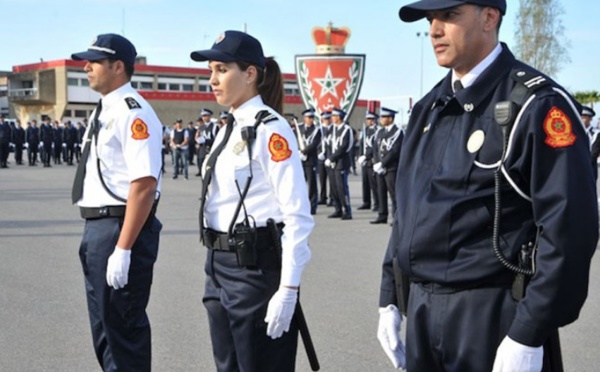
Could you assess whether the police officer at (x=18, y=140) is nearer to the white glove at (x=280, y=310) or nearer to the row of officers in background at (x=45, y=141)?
the row of officers in background at (x=45, y=141)

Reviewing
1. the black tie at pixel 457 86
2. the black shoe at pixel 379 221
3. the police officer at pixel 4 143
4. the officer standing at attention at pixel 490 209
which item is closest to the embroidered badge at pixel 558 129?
the officer standing at attention at pixel 490 209

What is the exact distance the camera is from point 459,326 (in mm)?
2275

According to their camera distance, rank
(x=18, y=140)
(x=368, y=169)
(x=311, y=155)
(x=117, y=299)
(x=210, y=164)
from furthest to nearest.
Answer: (x=18, y=140)
(x=311, y=155)
(x=368, y=169)
(x=117, y=299)
(x=210, y=164)

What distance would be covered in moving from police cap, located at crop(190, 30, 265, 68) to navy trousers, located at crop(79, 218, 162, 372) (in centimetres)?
98

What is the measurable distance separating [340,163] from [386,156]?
125 centimetres

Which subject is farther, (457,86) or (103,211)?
(103,211)

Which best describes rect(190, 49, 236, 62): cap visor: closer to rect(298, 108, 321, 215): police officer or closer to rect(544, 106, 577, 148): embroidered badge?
rect(544, 106, 577, 148): embroidered badge

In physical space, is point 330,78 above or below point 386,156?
above

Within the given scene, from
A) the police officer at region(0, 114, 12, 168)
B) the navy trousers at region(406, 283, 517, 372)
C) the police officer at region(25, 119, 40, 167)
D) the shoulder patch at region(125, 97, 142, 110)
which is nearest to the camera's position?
the navy trousers at region(406, 283, 517, 372)

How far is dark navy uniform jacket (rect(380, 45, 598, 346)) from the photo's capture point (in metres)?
2.03

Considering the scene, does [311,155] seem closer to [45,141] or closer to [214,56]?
[214,56]

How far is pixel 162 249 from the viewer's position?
887 centimetres

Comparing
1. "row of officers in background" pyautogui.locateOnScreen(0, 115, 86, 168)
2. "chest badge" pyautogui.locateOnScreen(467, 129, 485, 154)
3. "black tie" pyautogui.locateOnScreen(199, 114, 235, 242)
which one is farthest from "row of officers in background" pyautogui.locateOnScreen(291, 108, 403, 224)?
"row of officers in background" pyautogui.locateOnScreen(0, 115, 86, 168)

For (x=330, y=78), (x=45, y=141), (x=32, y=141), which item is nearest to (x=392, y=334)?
(x=330, y=78)
